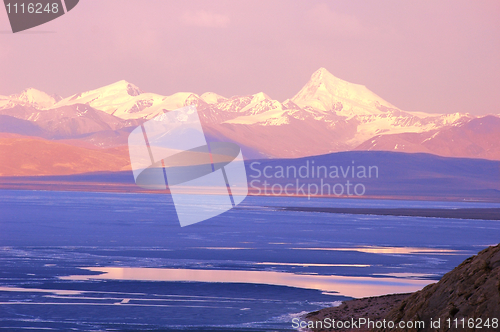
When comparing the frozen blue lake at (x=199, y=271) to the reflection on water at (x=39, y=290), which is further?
the reflection on water at (x=39, y=290)

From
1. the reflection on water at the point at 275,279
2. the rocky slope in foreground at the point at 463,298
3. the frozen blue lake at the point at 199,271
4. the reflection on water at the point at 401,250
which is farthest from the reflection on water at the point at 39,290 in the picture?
the reflection on water at the point at 401,250

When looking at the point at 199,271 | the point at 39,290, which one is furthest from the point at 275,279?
the point at 39,290

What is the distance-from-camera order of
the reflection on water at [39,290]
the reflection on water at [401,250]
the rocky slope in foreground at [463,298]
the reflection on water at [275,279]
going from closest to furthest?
the rocky slope in foreground at [463,298] → the reflection on water at [39,290] → the reflection on water at [275,279] → the reflection on water at [401,250]

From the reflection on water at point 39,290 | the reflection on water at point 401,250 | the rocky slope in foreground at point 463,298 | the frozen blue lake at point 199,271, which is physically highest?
the rocky slope in foreground at point 463,298

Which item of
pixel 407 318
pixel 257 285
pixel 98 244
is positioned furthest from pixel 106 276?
pixel 407 318

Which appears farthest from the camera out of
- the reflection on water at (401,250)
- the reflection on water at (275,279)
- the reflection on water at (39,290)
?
the reflection on water at (401,250)

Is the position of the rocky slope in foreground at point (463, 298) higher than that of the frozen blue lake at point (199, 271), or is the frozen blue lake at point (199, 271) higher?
the rocky slope in foreground at point (463, 298)

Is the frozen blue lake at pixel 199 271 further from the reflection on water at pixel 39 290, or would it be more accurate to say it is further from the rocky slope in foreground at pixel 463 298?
the rocky slope in foreground at pixel 463 298

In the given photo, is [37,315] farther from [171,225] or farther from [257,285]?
[171,225]
